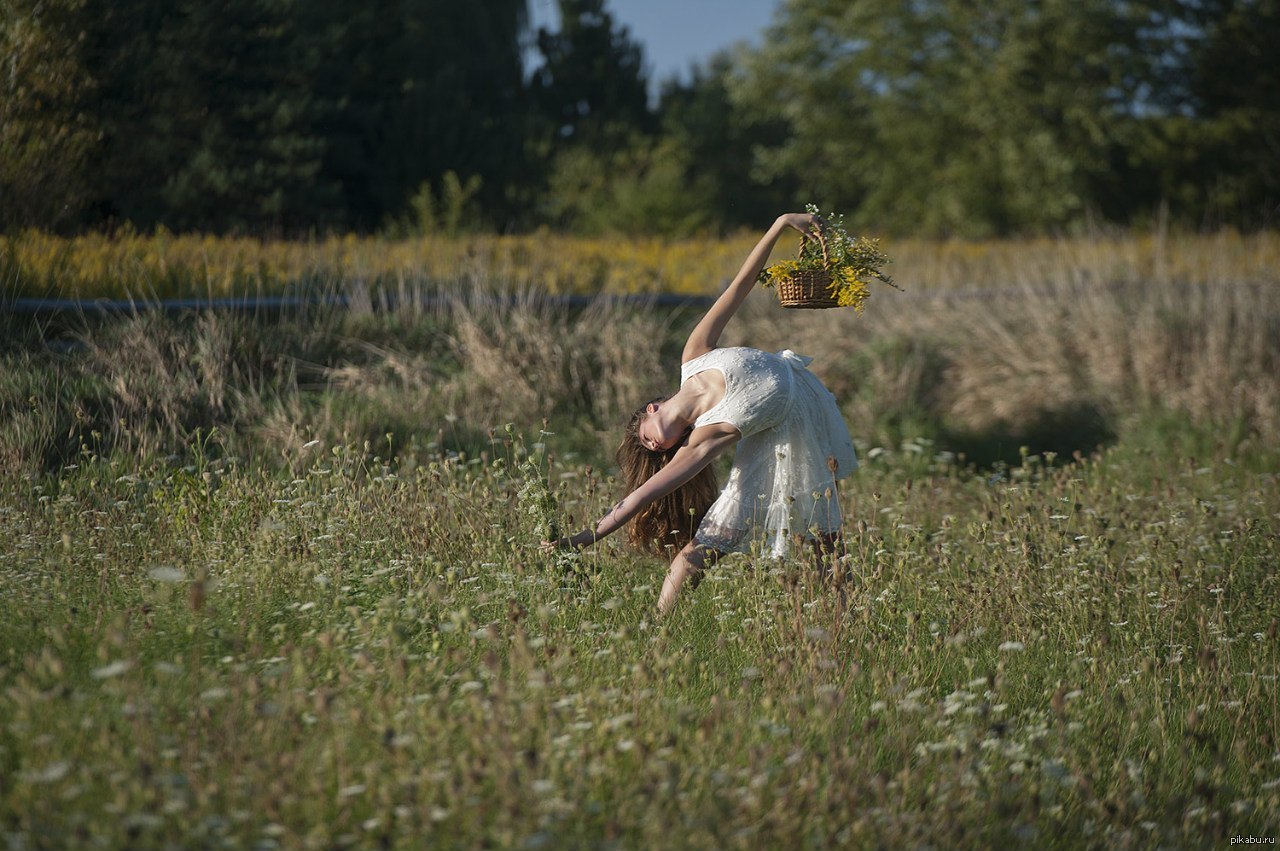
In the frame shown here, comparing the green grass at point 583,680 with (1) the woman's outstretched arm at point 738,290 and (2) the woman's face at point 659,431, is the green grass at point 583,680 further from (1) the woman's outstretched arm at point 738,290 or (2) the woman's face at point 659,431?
(1) the woman's outstretched arm at point 738,290

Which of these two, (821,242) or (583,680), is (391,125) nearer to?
(821,242)

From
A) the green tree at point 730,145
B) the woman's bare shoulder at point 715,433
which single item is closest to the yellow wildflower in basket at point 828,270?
the woman's bare shoulder at point 715,433

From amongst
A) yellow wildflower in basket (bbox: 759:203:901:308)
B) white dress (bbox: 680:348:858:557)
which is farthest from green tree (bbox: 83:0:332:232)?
white dress (bbox: 680:348:858:557)

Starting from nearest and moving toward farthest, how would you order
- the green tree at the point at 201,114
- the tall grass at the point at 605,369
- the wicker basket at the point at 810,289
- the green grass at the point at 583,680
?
1. the green grass at the point at 583,680
2. the wicker basket at the point at 810,289
3. the tall grass at the point at 605,369
4. the green tree at the point at 201,114

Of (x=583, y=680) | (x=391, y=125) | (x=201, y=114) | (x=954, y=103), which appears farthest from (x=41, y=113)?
(x=954, y=103)

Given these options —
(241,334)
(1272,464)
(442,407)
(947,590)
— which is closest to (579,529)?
(947,590)

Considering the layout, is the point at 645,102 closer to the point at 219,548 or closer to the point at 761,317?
the point at 761,317

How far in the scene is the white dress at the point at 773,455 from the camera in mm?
4414

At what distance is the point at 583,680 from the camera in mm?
3602

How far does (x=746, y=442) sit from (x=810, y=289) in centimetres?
63

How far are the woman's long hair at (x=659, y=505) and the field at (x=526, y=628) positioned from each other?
0.15 m

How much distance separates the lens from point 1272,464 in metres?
8.13

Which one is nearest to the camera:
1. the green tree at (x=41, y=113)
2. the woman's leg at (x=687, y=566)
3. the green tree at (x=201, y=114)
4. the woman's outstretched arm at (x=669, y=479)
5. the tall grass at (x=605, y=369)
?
the woman's outstretched arm at (x=669, y=479)

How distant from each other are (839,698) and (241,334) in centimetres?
611
